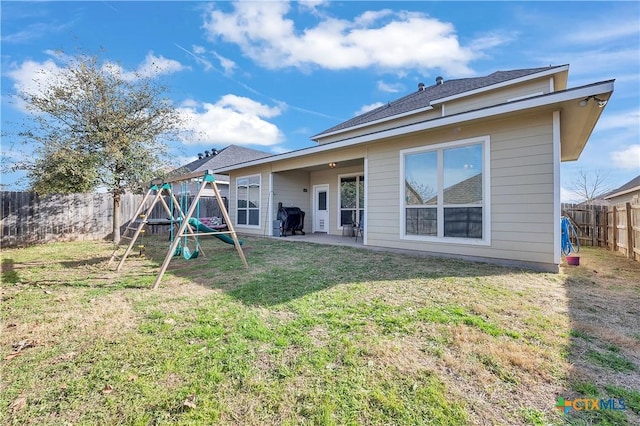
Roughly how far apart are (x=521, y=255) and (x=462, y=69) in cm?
1021

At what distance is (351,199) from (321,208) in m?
1.64

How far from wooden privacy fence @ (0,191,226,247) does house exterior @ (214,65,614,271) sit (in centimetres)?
706

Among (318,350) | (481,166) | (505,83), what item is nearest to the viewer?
(318,350)

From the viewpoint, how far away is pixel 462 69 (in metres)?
12.0

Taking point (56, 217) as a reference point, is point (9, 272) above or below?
below

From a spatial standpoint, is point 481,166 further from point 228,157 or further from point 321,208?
point 228,157

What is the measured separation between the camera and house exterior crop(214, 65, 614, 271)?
4.85 m

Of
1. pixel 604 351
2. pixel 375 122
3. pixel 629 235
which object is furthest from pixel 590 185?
pixel 604 351

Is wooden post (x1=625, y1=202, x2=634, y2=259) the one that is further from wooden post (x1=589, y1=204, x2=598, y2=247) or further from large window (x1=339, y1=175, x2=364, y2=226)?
large window (x1=339, y1=175, x2=364, y2=226)

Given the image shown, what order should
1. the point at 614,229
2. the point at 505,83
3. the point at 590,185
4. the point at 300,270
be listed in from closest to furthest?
the point at 300,270, the point at 505,83, the point at 614,229, the point at 590,185

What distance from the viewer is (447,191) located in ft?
19.3

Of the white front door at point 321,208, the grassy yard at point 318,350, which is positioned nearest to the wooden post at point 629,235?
the grassy yard at point 318,350

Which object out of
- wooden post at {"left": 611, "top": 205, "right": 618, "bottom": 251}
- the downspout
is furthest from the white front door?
wooden post at {"left": 611, "top": 205, "right": 618, "bottom": 251}

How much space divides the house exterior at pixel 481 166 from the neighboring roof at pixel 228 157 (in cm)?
1024
